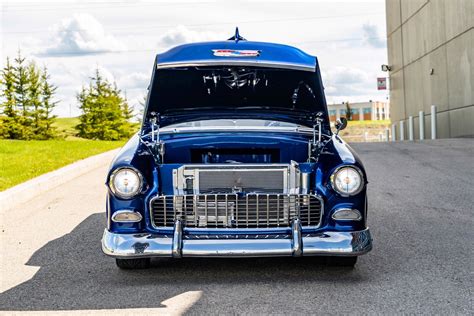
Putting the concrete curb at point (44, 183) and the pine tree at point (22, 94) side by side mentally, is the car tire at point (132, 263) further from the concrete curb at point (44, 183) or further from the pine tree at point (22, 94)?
the pine tree at point (22, 94)

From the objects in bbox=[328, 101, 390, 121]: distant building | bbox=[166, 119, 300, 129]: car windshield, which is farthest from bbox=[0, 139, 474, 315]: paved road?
bbox=[328, 101, 390, 121]: distant building

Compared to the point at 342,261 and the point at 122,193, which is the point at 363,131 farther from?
the point at 122,193

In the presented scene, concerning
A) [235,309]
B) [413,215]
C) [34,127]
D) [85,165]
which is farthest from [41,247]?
[34,127]

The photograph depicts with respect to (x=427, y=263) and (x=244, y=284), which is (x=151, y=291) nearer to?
(x=244, y=284)

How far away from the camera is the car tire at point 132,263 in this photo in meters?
4.74

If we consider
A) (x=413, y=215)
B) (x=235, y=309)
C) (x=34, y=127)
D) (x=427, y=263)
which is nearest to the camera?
(x=235, y=309)

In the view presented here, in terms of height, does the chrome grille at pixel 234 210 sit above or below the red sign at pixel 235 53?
below

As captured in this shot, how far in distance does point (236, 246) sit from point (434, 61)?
21826 mm

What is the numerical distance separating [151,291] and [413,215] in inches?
153

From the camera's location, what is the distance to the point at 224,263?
5.03 metres

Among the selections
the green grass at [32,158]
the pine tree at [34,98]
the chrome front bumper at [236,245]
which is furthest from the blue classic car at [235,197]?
the pine tree at [34,98]

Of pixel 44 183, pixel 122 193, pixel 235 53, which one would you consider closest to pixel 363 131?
pixel 44 183

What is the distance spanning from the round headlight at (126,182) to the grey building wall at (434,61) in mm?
17941

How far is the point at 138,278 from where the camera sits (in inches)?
182
